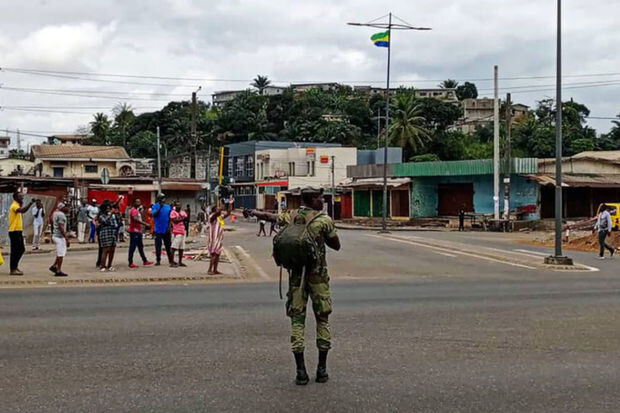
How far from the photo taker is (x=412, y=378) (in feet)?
22.6

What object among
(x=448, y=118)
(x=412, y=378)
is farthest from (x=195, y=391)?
(x=448, y=118)

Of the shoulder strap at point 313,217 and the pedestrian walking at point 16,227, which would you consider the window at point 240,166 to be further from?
the shoulder strap at point 313,217

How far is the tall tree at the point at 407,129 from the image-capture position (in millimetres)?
81625

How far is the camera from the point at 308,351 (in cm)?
806

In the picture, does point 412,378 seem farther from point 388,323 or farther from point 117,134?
point 117,134

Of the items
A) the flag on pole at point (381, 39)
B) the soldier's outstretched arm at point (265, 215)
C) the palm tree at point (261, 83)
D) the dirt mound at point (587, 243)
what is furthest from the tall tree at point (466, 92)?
the soldier's outstretched arm at point (265, 215)

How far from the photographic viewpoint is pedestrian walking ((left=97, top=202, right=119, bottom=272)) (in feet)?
52.7

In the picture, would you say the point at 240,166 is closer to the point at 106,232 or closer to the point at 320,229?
the point at 106,232

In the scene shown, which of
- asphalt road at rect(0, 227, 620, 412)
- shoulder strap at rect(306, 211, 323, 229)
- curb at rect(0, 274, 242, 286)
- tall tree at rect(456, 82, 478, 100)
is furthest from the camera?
tall tree at rect(456, 82, 478, 100)

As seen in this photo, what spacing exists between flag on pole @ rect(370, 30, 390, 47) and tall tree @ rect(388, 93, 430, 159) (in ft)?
132

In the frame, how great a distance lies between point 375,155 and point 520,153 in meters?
15.9

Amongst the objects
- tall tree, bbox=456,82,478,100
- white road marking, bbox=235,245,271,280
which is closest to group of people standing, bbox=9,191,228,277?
white road marking, bbox=235,245,271,280

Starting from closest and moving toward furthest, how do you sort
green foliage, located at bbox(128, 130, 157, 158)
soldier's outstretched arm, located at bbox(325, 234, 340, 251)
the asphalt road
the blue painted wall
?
the asphalt road < soldier's outstretched arm, located at bbox(325, 234, 340, 251) < the blue painted wall < green foliage, located at bbox(128, 130, 157, 158)

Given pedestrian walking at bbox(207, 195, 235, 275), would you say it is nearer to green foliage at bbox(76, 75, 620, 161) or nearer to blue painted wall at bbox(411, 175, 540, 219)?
blue painted wall at bbox(411, 175, 540, 219)
